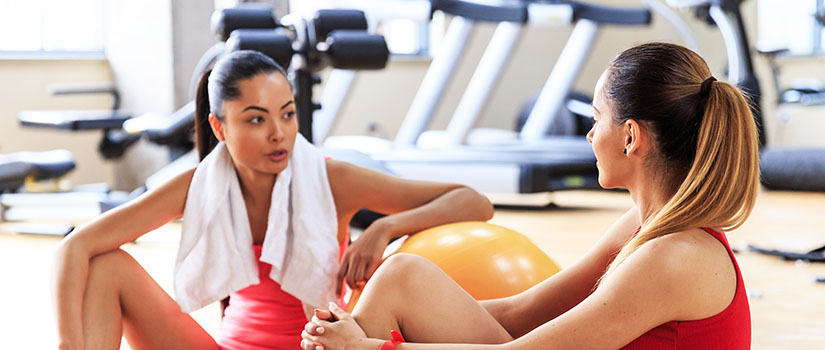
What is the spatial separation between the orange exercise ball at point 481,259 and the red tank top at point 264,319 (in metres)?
0.14

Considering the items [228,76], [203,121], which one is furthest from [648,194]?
[203,121]

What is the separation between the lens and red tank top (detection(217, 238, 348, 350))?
1.91 m

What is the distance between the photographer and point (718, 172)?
114 cm

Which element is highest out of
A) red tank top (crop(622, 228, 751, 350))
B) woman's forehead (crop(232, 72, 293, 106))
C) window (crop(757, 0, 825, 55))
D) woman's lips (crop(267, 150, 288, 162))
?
woman's forehead (crop(232, 72, 293, 106))

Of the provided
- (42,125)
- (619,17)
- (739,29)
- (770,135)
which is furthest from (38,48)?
(770,135)

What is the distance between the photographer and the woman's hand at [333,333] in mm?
1356

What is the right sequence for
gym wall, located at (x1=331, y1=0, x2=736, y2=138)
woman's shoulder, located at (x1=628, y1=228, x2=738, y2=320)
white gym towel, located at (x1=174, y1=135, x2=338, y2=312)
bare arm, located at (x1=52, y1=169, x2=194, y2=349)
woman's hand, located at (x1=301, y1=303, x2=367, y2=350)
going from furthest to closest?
gym wall, located at (x1=331, y1=0, x2=736, y2=138) < white gym towel, located at (x1=174, y1=135, x2=338, y2=312) < bare arm, located at (x1=52, y1=169, x2=194, y2=349) < woman's hand, located at (x1=301, y1=303, x2=367, y2=350) < woman's shoulder, located at (x1=628, y1=228, x2=738, y2=320)

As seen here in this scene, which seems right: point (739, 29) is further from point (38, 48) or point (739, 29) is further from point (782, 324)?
point (38, 48)

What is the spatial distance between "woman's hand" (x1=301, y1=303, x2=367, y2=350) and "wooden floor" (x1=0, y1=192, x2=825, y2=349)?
1.38 m

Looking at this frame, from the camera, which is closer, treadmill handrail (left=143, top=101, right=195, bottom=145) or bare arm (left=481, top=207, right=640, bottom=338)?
bare arm (left=481, top=207, right=640, bottom=338)

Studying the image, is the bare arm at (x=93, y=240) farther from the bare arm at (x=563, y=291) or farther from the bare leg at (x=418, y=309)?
the bare arm at (x=563, y=291)

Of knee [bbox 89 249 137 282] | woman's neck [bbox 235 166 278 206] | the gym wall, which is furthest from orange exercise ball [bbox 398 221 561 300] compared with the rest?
the gym wall

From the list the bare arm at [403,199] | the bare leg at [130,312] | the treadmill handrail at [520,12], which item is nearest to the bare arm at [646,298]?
the bare arm at [403,199]

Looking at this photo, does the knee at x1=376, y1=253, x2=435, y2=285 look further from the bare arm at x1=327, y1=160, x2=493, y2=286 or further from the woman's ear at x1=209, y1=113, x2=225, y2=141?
the woman's ear at x1=209, y1=113, x2=225, y2=141
